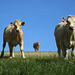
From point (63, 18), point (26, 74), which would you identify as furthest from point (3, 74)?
point (63, 18)

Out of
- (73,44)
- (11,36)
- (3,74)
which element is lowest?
(3,74)

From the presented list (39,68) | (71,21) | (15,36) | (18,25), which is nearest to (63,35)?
(71,21)

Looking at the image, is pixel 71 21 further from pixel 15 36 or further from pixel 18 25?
pixel 15 36

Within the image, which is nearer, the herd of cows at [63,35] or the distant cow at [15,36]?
the herd of cows at [63,35]

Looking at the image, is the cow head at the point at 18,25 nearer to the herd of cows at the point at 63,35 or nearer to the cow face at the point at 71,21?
the herd of cows at the point at 63,35

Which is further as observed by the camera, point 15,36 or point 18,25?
point 15,36

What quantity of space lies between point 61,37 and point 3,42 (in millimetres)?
6233

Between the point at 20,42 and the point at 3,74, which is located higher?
the point at 20,42

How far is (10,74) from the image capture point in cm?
468

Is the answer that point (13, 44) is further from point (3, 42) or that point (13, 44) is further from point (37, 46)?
point (37, 46)

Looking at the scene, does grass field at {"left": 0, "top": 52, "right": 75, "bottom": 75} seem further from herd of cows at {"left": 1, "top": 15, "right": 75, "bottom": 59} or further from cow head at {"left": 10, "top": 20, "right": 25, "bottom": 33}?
cow head at {"left": 10, "top": 20, "right": 25, "bottom": 33}

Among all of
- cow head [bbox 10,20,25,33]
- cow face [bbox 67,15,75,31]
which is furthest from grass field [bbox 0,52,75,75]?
cow head [bbox 10,20,25,33]

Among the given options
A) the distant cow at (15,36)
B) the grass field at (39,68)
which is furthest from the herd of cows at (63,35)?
the grass field at (39,68)

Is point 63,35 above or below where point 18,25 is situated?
below
